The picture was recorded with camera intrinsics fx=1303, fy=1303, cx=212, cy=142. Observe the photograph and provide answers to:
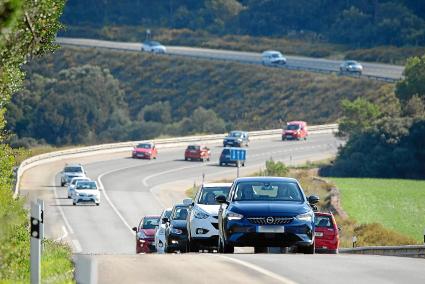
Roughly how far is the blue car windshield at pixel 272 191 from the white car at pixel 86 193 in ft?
146

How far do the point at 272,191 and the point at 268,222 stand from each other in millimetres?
1415

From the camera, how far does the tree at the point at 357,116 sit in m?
97.4

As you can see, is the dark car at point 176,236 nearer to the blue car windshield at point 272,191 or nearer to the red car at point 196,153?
the blue car windshield at point 272,191

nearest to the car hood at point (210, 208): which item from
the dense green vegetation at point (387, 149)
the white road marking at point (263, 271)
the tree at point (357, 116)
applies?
the white road marking at point (263, 271)

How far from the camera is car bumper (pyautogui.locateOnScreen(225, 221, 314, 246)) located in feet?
72.1

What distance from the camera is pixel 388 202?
65500 mm

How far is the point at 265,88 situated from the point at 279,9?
30.4 meters

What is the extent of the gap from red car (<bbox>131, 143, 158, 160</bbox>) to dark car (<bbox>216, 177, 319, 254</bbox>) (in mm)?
69448

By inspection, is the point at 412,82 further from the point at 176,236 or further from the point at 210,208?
the point at 210,208

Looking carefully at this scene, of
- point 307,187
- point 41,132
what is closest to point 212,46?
point 41,132

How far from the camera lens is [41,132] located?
124m

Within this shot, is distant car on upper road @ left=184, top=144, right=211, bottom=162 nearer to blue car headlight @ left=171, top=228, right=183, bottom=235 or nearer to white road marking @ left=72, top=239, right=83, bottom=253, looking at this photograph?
white road marking @ left=72, top=239, right=83, bottom=253

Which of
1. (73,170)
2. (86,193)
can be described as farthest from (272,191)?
(73,170)

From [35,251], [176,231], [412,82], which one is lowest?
[176,231]
